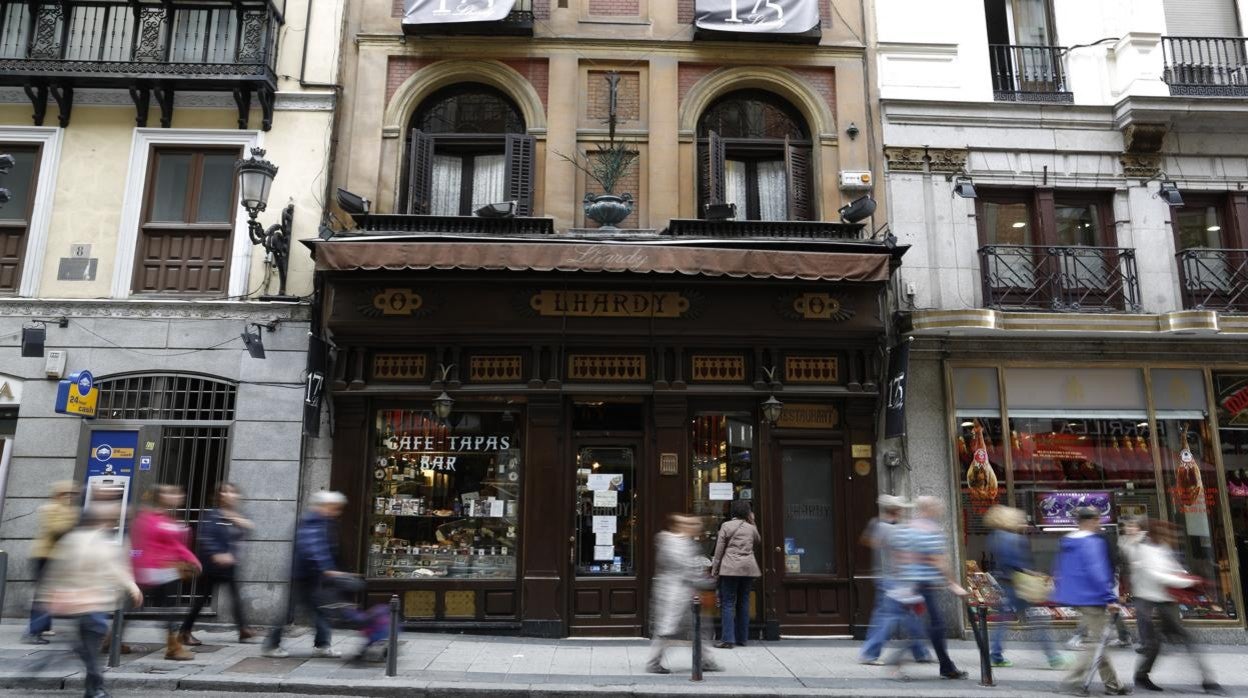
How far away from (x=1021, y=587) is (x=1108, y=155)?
25.5 ft

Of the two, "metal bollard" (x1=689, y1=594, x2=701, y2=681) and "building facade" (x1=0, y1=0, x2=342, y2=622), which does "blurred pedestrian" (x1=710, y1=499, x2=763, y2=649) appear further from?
"building facade" (x1=0, y1=0, x2=342, y2=622)

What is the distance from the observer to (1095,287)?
482 inches

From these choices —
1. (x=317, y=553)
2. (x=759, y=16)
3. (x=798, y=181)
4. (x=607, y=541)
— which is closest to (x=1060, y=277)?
(x=798, y=181)

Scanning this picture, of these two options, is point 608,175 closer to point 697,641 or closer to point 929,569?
point 697,641

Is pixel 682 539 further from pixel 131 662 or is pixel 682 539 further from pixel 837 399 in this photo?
pixel 131 662

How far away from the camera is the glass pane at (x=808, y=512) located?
1125 cm

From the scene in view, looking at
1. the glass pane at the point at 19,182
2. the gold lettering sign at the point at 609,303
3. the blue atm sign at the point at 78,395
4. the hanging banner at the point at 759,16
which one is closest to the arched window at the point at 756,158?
the hanging banner at the point at 759,16

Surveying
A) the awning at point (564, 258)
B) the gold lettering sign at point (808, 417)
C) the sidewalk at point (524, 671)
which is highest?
the awning at point (564, 258)

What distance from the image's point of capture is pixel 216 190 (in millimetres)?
12086

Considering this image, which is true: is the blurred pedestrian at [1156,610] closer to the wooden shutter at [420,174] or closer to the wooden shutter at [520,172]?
the wooden shutter at [520,172]

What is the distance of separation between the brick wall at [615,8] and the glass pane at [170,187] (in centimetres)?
672

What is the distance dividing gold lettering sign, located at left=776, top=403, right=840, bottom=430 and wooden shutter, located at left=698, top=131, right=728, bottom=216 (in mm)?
3310

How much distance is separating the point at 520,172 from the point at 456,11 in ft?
8.78

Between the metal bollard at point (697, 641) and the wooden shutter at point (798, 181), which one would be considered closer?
the metal bollard at point (697, 641)
